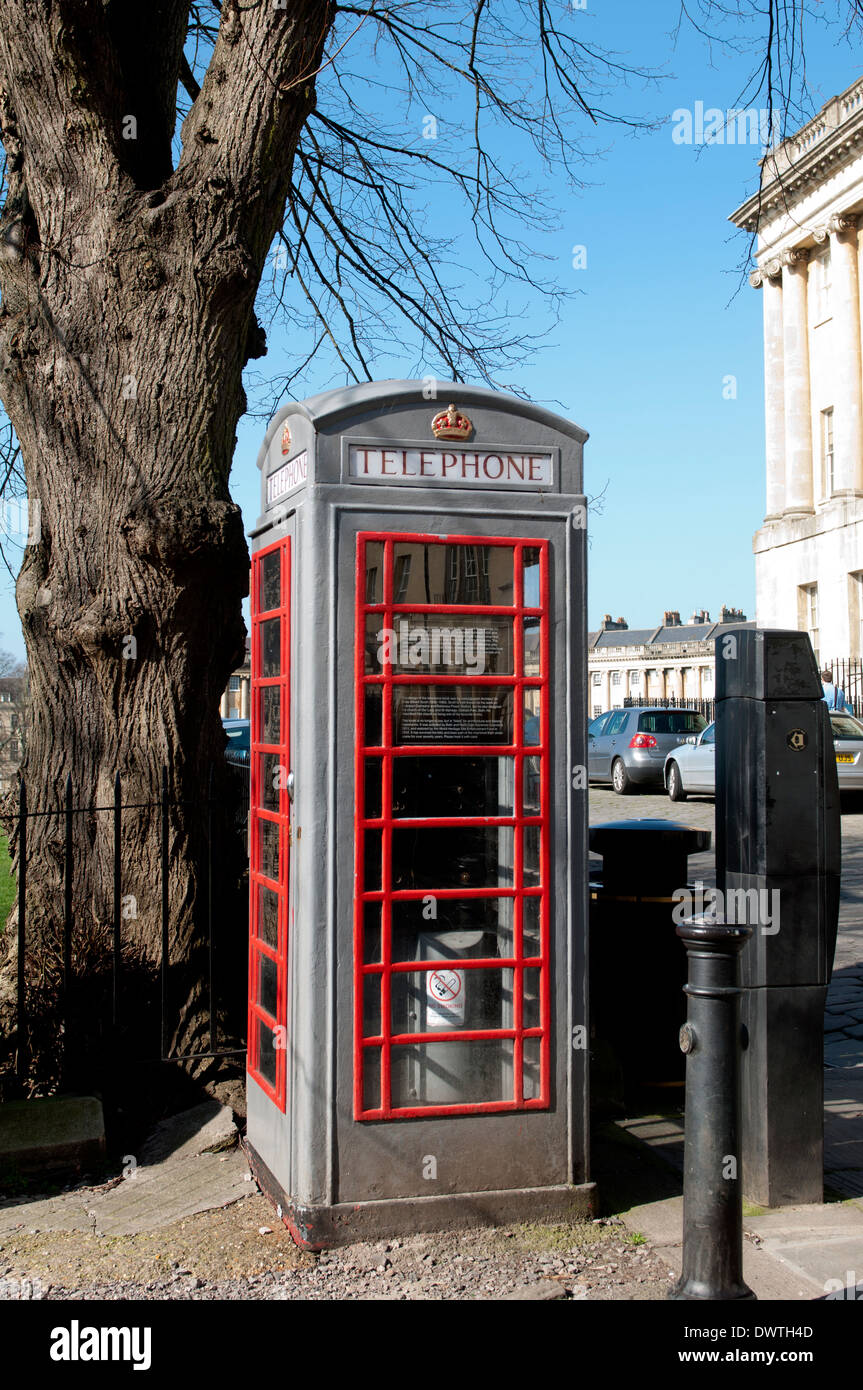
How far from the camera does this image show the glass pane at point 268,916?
14.8 ft

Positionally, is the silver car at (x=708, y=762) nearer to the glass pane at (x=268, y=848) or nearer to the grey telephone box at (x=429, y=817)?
the glass pane at (x=268, y=848)

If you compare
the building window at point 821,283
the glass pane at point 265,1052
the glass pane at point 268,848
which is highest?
the building window at point 821,283

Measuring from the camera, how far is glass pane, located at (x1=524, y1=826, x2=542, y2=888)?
4.24m

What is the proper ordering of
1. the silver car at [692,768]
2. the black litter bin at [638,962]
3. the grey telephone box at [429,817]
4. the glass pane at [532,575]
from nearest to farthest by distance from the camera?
the grey telephone box at [429,817] → the glass pane at [532,575] → the black litter bin at [638,962] → the silver car at [692,768]

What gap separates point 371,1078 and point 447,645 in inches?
A: 59.9

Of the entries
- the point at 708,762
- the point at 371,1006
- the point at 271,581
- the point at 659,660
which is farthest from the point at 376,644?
the point at 659,660

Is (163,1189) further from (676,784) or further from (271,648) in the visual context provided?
(676,784)

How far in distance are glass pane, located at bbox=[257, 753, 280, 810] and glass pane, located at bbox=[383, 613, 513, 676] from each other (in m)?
0.60

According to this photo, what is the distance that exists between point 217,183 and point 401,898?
11.5 ft

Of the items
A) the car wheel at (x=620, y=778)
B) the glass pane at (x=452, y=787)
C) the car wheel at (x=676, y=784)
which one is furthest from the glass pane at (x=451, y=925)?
the car wheel at (x=620, y=778)

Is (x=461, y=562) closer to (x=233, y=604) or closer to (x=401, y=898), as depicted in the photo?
(x=401, y=898)

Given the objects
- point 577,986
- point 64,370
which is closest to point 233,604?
point 64,370

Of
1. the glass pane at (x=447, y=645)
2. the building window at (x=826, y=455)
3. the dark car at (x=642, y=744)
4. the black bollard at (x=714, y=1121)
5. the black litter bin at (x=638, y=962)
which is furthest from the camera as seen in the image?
the building window at (x=826, y=455)

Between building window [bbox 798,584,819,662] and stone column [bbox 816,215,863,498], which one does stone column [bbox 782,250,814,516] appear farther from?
building window [bbox 798,584,819,662]
